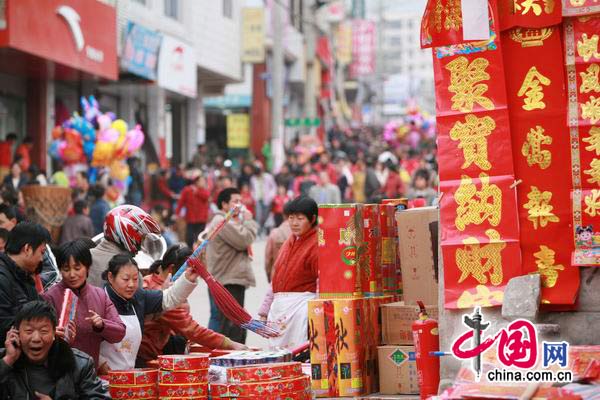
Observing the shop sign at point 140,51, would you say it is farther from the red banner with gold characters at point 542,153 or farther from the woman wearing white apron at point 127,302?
the red banner with gold characters at point 542,153

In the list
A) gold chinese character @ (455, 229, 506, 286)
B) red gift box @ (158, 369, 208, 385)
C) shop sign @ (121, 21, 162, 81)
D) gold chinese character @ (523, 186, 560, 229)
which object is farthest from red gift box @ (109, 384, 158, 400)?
shop sign @ (121, 21, 162, 81)

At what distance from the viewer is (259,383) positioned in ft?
→ 25.3

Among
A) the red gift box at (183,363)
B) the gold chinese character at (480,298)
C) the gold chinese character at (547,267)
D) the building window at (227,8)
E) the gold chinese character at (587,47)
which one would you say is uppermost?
the building window at (227,8)

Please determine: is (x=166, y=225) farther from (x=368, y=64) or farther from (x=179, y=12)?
(x=368, y=64)

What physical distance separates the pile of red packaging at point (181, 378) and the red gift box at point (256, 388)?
0.10 m

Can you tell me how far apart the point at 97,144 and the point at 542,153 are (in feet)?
45.1

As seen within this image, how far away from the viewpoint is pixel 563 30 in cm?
803

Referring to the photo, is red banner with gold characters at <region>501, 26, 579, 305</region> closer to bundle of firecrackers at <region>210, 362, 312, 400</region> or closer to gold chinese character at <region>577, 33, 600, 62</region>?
gold chinese character at <region>577, 33, 600, 62</region>

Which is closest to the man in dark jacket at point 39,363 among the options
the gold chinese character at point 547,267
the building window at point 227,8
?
the gold chinese character at point 547,267

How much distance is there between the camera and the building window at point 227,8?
3552cm

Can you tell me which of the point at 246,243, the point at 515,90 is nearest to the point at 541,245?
the point at 515,90

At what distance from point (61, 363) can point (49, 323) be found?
0.25 meters

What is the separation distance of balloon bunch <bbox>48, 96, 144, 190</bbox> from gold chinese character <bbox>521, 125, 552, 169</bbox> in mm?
13396

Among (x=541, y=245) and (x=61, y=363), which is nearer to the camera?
(x=61, y=363)
